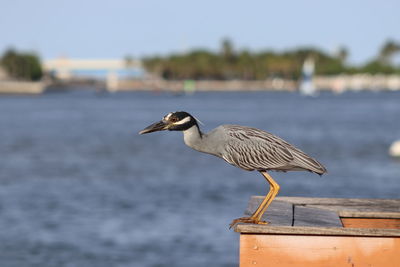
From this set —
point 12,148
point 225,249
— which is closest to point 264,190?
point 225,249

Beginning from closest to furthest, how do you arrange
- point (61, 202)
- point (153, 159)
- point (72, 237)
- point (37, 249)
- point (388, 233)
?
point (388, 233) < point (37, 249) < point (72, 237) < point (61, 202) < point (153, 159)

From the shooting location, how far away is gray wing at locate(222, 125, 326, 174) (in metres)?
7.12

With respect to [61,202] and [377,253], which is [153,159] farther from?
[377,253]

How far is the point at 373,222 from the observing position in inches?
315

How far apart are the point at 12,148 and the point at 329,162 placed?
25.7 meters

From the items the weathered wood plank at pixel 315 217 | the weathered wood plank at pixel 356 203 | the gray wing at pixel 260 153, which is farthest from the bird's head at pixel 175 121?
the weathered wood plank at pixel 356 203

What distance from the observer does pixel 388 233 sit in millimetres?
6621

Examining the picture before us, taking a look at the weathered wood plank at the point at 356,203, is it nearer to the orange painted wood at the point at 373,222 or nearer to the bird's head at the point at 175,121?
the orange painted wood at the point at 373,222

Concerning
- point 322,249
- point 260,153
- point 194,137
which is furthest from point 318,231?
point 194,137

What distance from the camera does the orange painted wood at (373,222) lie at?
313 inches

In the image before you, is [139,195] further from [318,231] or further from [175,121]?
[318,231]

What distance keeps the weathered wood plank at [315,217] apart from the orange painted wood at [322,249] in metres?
0.33

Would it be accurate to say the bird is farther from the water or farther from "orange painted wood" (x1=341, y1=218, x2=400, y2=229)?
the water

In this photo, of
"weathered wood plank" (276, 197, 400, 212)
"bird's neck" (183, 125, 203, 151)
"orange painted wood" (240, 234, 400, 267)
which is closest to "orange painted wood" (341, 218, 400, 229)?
"weathered wood plank" (276, 197, 400, 212)
